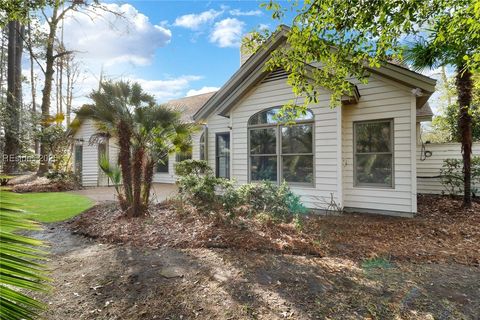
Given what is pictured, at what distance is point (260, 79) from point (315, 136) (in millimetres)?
2455

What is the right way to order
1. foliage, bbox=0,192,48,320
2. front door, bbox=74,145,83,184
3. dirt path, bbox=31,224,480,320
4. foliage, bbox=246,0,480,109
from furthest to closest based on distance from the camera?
front door, bbox=74,145,83,184
foliage, bbox=246,0,480,109
dirt path, bbox=31,224,480,320
foliage, bbox=0,192,48,320

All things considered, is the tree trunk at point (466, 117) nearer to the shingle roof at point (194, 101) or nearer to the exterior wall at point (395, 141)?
the exterior wall at point (395, 141)

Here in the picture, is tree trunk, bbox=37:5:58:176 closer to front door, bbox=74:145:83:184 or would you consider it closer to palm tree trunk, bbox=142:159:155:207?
front door, bbox=74:145:83:184

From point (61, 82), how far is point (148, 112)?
79.9ft

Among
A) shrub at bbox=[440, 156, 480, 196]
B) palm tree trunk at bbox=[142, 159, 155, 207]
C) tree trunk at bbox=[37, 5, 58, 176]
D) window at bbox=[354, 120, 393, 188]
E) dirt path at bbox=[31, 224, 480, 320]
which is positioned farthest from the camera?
tree trunk at bbox=[37, 5, 58, 176]

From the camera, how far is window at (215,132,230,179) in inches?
370

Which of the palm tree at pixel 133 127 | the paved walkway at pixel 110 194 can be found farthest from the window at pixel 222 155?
the palm tree at pixel 133 127

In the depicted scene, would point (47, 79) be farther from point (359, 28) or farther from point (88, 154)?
point (359, 28)

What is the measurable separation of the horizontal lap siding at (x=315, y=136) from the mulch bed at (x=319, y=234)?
0.74 metres

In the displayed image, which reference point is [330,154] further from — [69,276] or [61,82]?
[61,82]

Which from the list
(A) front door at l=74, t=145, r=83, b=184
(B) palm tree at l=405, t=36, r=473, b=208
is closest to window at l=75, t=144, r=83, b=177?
(A) front door at l=74, t=145, r=83, b=184

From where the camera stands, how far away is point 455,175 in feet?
26.2

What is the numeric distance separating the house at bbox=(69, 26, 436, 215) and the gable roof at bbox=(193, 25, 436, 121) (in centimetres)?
2

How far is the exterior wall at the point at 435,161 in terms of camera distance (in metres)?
8.53
